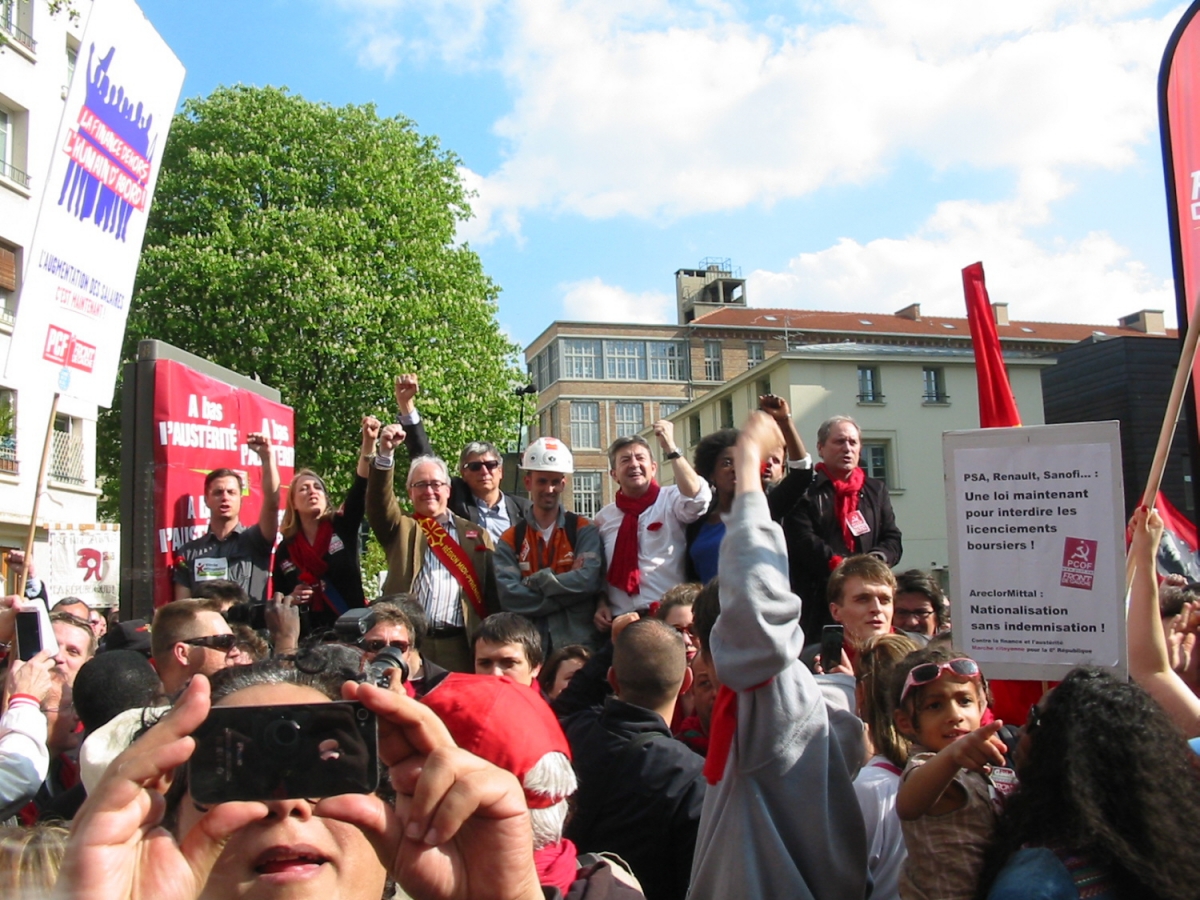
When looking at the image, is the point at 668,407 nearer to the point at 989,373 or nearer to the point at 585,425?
the point at 585,425

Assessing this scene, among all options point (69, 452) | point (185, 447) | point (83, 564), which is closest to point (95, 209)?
point (185, 447)

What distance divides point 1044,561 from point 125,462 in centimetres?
515

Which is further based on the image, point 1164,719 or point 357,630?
point 357,630

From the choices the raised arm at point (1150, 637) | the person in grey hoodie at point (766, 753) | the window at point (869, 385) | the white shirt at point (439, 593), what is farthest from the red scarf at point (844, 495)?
the window at point (869, 385)

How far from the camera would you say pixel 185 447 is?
6680 millimetres

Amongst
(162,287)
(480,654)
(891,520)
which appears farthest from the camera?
(162,287)

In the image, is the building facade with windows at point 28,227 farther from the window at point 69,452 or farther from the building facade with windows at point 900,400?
the building facade with windows at point 900,400

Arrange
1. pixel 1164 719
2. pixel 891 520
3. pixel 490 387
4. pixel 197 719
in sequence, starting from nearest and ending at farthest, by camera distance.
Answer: pixel 197 719
pixel 1164 719
pixel 891 520
pixel 490 387

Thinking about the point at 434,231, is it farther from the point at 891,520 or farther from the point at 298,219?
→ the point at 891,520

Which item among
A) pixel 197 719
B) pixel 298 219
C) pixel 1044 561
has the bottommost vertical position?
pixel 197 719

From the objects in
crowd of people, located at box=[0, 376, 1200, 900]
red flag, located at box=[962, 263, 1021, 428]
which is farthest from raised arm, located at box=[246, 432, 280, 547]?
red flag, located at box=[962, 263, 1021, 428]

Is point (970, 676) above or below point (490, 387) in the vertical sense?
below

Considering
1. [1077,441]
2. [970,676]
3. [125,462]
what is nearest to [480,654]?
[970,676]

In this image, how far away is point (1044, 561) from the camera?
12.5 ft
